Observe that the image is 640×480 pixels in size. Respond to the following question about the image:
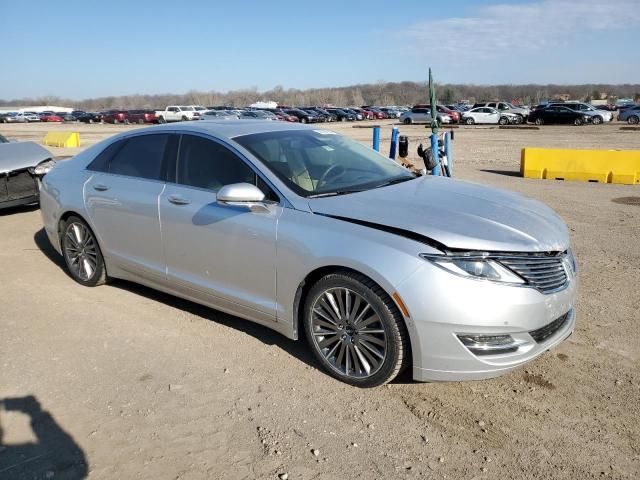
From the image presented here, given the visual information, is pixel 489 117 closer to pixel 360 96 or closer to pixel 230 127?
pixel 230 127

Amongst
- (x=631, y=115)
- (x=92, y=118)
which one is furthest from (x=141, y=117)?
(x=631, y=115)

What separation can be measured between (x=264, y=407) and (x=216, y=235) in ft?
4.31

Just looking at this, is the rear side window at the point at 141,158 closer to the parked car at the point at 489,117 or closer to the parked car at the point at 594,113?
the parked car at the point at 594,113

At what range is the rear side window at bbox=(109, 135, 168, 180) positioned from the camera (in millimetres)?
4590

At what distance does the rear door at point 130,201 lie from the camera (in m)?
4.50

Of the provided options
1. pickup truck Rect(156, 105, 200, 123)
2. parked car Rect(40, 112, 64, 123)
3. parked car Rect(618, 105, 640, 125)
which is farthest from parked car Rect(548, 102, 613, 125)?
parked car Rect(40, 112, 64, 123)

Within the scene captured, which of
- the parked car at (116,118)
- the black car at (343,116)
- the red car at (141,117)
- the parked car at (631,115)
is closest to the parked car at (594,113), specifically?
the parked car at (631,115)

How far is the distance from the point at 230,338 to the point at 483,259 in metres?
2.07

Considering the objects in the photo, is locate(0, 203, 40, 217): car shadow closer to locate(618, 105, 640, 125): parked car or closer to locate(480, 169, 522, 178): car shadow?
locate(480, 169, 522, 178): car shadow

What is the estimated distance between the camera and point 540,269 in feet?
10.6

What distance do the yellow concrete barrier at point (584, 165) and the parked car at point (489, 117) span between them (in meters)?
31.4

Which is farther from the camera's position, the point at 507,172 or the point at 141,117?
the point at 141,117

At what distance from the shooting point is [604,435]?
2.94 meters

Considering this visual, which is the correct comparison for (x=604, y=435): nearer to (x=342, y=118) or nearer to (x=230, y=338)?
(x=230, y=338)
